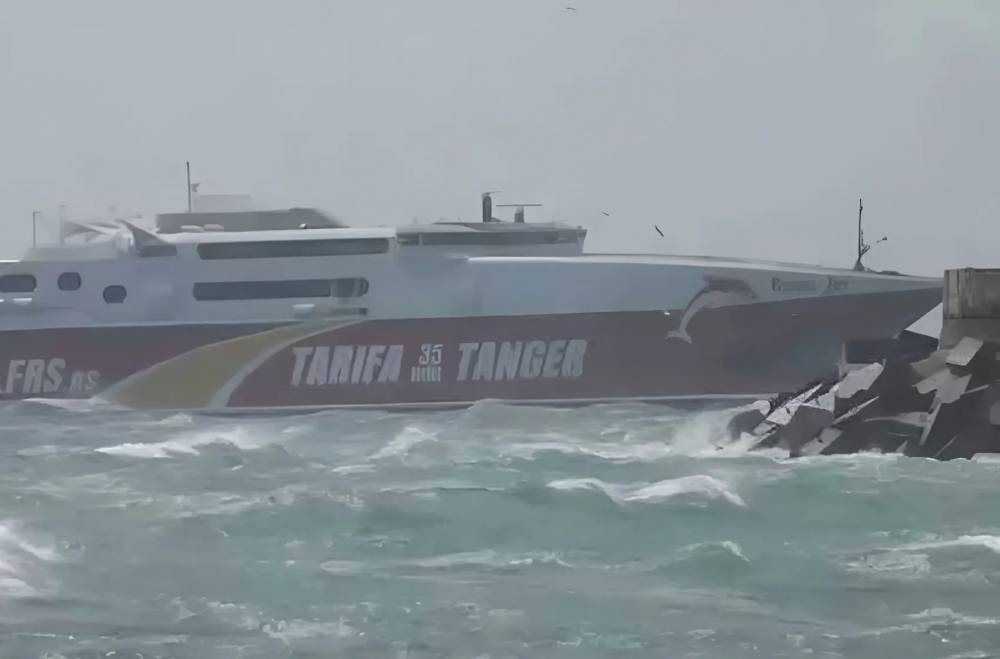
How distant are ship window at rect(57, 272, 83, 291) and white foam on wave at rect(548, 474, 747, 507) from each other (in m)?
17.6

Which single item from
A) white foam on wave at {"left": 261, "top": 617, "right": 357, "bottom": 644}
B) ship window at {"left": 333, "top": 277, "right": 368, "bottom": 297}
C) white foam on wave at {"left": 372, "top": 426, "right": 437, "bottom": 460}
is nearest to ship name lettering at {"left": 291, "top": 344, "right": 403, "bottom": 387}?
ship window at {"left": 333, "top": 277, "right": 368, "bottom": 297}

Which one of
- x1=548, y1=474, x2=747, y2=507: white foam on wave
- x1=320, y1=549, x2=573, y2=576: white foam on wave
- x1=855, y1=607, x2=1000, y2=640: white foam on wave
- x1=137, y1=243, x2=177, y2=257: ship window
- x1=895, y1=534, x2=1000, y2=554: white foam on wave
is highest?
x1=137, y1=243, x2=177, y2=257: ship window

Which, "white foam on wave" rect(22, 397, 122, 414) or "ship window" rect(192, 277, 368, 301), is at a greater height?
"ship window" rect(192, 277, 368, 301)

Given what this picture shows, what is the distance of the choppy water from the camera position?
893 cm

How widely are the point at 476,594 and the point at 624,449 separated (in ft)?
33.5

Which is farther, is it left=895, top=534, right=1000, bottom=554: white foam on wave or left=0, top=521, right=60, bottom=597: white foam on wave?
left=895, top=534, right=1000, bottom=554: white foam on wave

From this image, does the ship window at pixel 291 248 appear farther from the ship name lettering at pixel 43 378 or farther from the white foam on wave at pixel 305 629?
the white foam on wave at pixel 305 629

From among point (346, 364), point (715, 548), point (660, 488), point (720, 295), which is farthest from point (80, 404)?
point (715, 548)

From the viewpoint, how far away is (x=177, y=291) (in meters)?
30.6

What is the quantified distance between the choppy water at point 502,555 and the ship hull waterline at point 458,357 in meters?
9.32

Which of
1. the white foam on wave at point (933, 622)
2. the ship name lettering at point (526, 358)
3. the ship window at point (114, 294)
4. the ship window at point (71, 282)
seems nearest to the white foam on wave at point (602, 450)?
the ship name lettering at point (526, 358)

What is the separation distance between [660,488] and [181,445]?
9024mm

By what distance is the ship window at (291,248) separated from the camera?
1182 inches

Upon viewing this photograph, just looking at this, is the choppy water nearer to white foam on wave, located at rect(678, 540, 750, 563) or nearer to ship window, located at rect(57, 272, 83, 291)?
white foam on wave, located at rect(678, 540, 750, 563)
